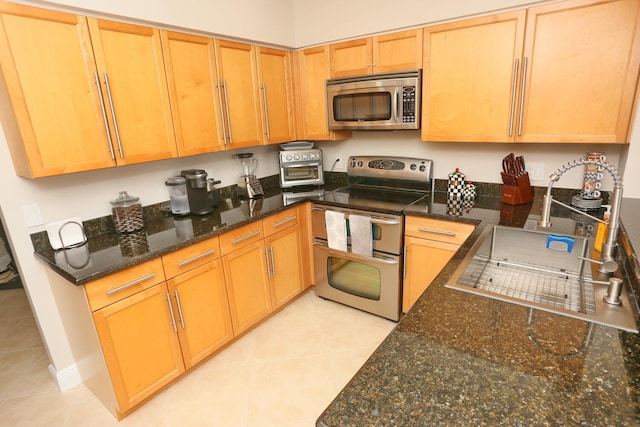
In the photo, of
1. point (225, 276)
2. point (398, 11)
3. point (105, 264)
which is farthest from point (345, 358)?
point (398, 11)

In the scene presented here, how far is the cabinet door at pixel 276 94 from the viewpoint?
2.69m

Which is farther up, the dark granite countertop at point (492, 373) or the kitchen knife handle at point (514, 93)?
the kitchen knife handle at point (514, 93)

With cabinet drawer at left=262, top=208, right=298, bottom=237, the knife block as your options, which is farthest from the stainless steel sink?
cabinet drawer at left=262, top=208, right=298, bottom=237

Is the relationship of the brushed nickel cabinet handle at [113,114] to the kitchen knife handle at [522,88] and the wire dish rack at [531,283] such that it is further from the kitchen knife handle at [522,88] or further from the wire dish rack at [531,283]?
the kitchen knife handle at [522,88]

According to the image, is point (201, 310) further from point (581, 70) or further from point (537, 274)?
point (581, 70)

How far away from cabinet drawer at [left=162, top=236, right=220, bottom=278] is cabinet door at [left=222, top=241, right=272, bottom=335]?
4.7 inches

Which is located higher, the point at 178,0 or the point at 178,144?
the point at 178,0

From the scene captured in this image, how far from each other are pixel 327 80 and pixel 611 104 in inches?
71.2

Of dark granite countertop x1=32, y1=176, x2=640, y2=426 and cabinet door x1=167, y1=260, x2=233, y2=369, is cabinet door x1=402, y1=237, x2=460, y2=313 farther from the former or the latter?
cabinet door x1=167, y1=260, x2=233, y2=369

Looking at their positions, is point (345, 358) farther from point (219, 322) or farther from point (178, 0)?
point (178, 0)

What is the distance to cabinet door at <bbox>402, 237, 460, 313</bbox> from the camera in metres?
2.28

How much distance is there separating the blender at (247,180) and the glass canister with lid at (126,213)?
892 mm

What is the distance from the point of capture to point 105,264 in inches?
66.8

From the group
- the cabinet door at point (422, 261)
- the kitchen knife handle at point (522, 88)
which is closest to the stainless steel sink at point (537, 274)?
the cabinet door at point (422, 261)
